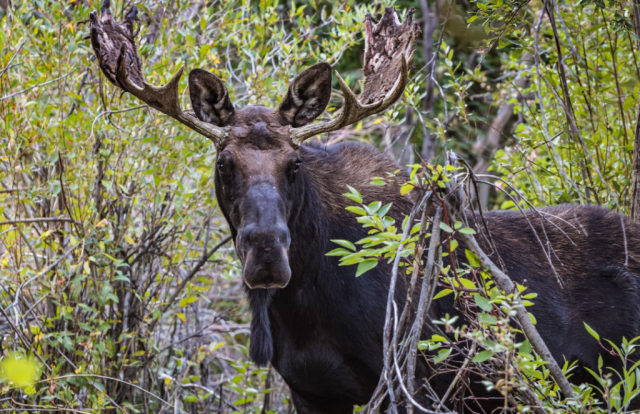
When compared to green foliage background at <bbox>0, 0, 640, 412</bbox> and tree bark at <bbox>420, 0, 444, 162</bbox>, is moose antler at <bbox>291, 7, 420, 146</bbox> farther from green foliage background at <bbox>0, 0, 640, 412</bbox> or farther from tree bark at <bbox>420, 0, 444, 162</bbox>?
tree bark at <bbox>420, 0, 444, 162</bbox>

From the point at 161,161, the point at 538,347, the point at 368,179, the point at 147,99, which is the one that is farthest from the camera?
the point at 161,161

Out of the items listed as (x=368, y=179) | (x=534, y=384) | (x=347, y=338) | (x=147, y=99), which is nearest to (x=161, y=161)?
(x=147, y=99)

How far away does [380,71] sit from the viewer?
4961 mm

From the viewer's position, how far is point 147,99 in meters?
4.46

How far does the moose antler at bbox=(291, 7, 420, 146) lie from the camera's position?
4453 mm

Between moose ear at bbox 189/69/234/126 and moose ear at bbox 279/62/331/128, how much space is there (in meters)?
0.38

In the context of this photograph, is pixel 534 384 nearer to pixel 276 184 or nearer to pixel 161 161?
pixel 276 184

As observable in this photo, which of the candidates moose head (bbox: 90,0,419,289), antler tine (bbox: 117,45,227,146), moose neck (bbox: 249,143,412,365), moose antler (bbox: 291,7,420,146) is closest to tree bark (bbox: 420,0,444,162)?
moose antler (bbox: 291,7,420,146)

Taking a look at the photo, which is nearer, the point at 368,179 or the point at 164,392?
the point at 368,179

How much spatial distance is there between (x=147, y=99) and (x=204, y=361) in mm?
2997

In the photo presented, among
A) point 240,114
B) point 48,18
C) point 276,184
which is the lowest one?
point 276,184

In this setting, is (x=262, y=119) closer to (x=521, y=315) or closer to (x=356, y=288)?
(x=356, y=288)

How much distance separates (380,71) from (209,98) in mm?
1260

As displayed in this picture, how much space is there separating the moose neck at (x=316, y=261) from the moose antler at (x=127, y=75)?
0.77 meters
